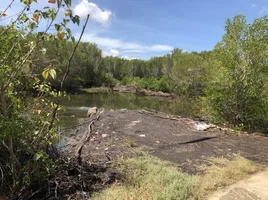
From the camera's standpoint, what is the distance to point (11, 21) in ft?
9.89

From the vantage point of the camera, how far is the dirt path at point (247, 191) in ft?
12.6

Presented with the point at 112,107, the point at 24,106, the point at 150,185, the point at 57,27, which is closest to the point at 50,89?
the point at 24,106

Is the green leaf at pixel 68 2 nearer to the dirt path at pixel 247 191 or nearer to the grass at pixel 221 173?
the grass at pixel 221 173

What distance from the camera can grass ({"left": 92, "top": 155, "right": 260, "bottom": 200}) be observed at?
3674 mm

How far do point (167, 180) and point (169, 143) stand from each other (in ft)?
10.6

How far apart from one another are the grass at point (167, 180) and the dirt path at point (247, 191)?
→ 14 centimetres

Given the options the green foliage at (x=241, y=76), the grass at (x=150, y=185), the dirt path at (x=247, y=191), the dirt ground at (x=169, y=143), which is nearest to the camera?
the grass at (x=150, y=185)

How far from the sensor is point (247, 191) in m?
4.04

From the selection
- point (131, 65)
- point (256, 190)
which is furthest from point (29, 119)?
point (131, 65)

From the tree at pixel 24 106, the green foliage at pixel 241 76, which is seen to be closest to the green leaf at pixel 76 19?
the tree at pixel 24 106

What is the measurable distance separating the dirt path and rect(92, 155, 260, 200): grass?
5.3 inches

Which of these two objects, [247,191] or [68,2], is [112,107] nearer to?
[247,191]

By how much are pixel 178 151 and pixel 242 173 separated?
2010 mm

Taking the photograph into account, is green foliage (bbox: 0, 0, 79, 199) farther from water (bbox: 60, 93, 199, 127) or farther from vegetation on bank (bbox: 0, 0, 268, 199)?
water (bbox: 60, 93, 199, 127)
